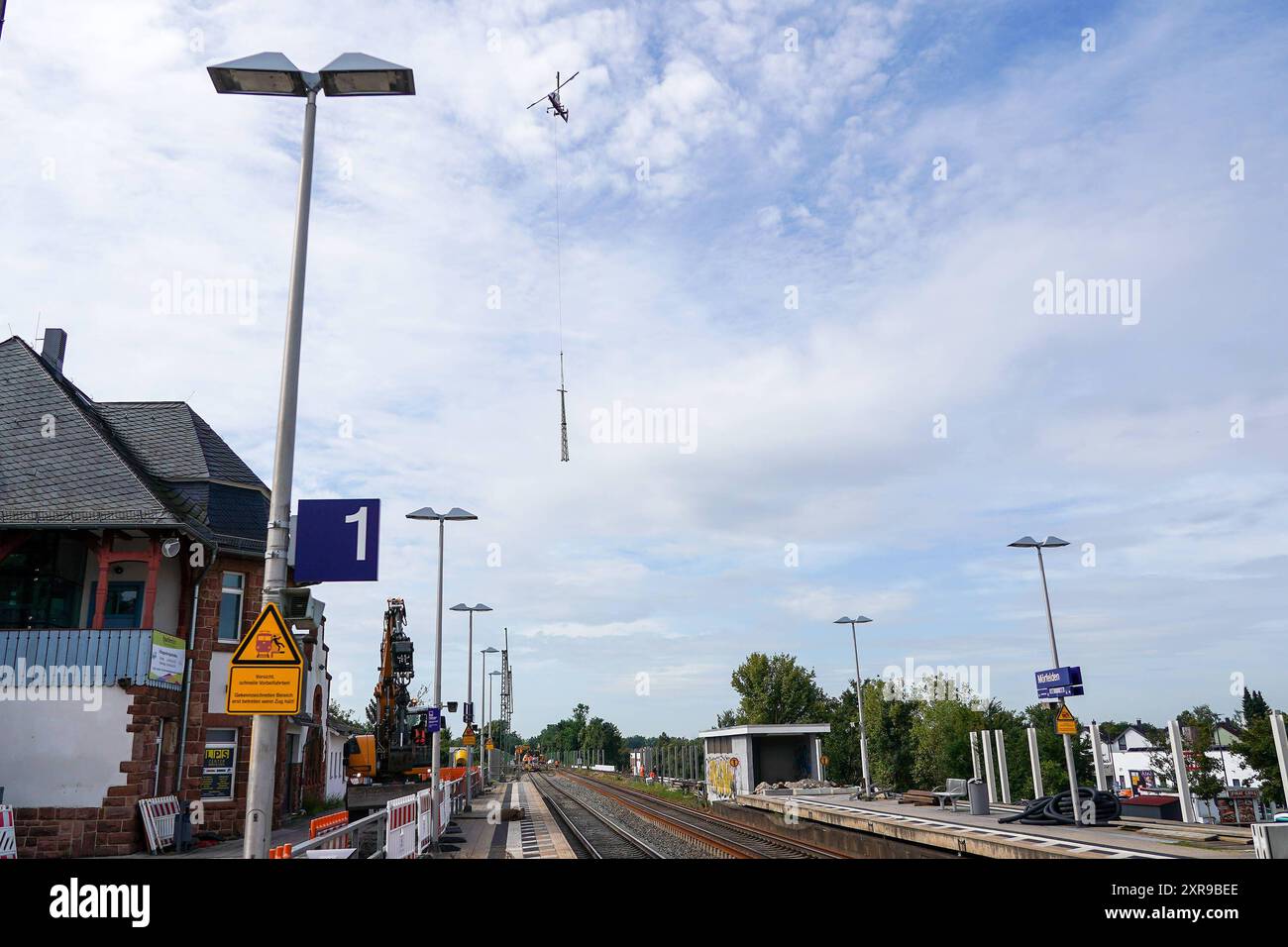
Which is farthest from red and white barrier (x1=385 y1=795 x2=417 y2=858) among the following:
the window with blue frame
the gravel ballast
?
the window with blue frame

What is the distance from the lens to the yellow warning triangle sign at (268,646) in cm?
→ 785

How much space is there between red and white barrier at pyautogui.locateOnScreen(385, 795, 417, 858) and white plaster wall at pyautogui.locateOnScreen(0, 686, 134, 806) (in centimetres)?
704

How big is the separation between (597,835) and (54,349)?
23.6 meters

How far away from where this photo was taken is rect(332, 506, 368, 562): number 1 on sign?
927 cm

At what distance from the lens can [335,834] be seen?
12031mm

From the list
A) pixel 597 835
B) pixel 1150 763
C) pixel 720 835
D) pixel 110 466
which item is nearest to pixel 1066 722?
pixel 720 835

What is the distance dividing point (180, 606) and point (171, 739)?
3.52 meters

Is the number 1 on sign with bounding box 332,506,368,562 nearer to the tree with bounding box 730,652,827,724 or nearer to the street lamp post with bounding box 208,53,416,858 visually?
the street lamp post with bounding box 208,53,416,858

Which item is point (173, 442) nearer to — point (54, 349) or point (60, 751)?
point (54, 349)

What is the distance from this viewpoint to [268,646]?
7.91m
